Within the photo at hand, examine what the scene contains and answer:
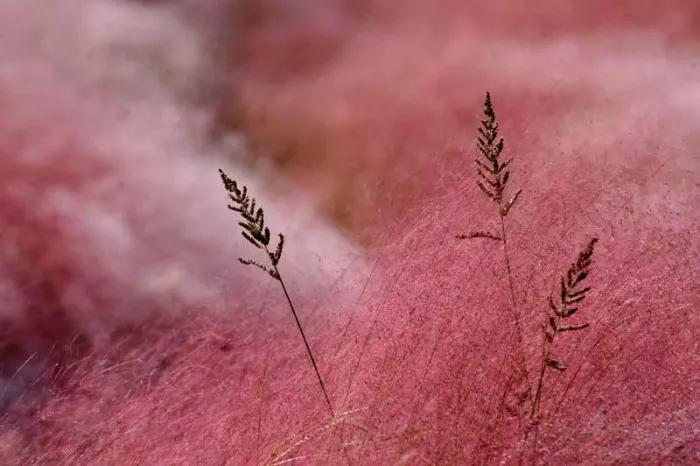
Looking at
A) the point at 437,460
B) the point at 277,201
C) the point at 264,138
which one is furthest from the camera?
the point at 264,138

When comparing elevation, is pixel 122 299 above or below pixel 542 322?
above

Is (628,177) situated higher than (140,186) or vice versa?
(140,186)

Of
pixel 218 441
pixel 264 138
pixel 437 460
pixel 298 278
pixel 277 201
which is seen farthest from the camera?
pixel 264 138

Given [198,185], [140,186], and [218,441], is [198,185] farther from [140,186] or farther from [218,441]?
[218,441]

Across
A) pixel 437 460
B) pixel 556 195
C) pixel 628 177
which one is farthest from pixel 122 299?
pixel 628 177

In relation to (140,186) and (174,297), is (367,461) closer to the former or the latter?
(174,297)

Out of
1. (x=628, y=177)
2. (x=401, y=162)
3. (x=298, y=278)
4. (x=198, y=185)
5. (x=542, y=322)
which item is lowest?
(x=542, y=322)

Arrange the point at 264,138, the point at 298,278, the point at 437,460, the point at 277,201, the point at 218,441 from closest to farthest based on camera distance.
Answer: the point at 437,460, the point at 218,441, the point at 298,278, the point at 277,201, the point at 264,138

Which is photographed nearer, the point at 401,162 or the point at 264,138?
the point at 401,162

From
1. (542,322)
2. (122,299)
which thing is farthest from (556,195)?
(122,299)
